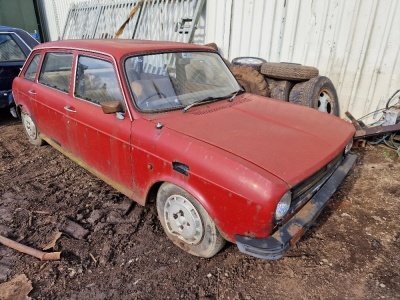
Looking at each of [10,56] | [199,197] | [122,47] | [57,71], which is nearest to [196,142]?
[199,197]

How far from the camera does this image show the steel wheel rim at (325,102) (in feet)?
16.1

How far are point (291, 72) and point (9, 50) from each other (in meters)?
5.55

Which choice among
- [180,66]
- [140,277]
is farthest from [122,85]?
[140,277]

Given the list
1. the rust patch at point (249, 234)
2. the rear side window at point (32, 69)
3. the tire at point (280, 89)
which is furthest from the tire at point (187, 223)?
the tire at point (280, 89)

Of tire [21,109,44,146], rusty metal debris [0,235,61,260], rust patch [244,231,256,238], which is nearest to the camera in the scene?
rust patch [244,231,256,238]

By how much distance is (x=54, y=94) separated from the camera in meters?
3.52

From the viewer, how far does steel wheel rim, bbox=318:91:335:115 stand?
16.1ft

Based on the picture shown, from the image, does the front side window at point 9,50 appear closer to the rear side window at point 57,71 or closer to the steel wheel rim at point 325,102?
the rear side window at point 57,71

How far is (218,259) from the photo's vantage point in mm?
2477

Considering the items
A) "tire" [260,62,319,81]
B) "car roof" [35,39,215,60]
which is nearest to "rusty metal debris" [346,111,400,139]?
"tire" [260,62,319,81]

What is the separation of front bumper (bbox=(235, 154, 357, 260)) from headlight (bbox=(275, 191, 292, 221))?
15 cm

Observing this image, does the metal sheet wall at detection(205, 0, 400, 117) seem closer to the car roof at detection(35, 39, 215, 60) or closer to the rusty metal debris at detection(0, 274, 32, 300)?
the car roof at detection(35, 39, 215, 60)

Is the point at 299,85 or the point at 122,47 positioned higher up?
the point at 122,47

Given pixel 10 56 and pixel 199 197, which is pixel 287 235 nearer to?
pixel 199 197
